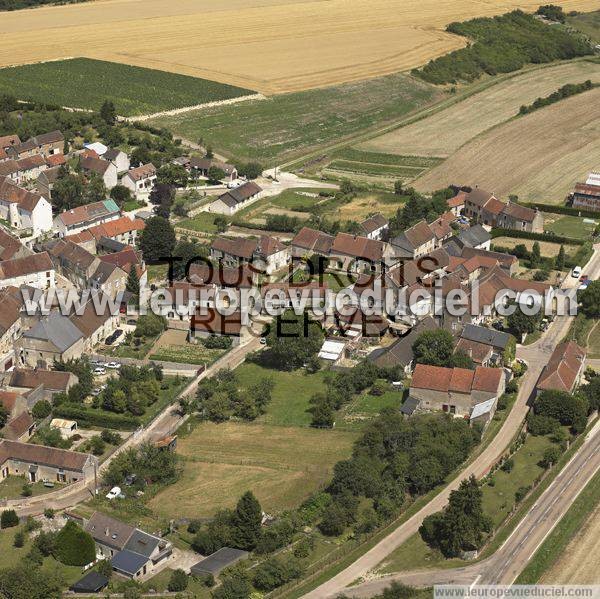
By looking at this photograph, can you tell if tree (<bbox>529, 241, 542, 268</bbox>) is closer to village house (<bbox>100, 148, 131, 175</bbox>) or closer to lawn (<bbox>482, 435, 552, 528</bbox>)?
lawn (<bbox>482, 435, 552, 528</bbox>)

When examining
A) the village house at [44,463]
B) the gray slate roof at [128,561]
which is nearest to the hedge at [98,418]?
the village house at [44,463]

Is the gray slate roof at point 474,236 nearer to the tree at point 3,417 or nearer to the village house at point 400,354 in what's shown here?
the village house at point 400,354

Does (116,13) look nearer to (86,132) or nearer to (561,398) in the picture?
(86,132)

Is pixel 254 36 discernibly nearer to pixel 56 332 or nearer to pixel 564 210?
pixel 564 210

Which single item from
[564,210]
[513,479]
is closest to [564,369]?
[513,479]

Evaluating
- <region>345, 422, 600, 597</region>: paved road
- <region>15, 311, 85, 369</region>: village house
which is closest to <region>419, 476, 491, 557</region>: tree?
<region>345, 422, 600, 597</region>: paved road

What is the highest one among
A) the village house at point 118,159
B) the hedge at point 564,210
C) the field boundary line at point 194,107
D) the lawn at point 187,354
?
the field boundary line at point 194,107
